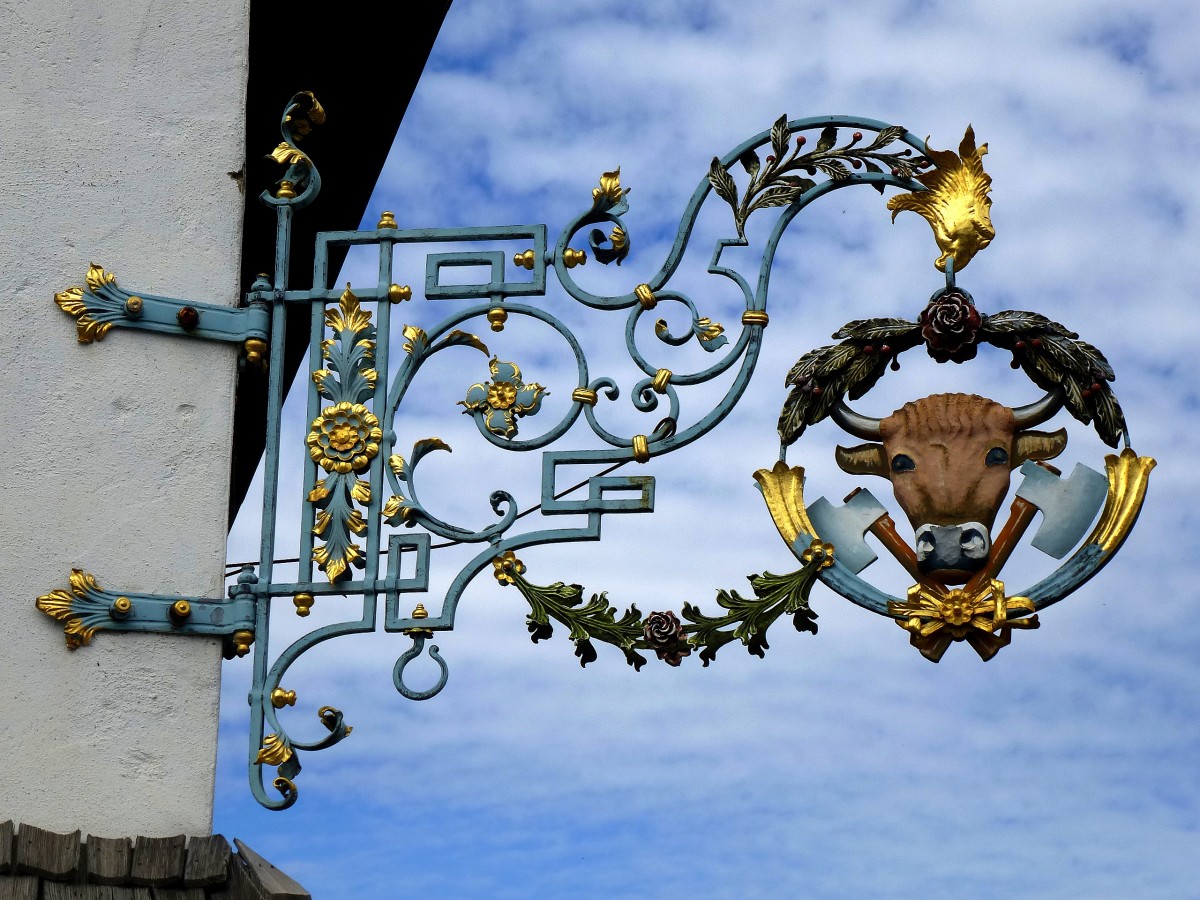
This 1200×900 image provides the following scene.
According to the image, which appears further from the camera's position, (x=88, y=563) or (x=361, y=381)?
(x=361, y=381)

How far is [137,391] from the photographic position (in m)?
5.63

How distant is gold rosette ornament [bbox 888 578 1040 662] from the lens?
17.9 ft

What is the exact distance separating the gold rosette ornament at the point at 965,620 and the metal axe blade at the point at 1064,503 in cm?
17

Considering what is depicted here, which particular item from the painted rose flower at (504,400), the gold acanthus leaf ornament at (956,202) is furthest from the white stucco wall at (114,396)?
the gold acanthus leaf ornament at (956,202)

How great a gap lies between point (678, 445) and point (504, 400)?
474 millimetres

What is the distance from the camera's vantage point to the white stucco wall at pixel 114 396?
209 inches

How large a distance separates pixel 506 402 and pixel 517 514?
0.30 meters

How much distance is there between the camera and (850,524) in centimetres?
564

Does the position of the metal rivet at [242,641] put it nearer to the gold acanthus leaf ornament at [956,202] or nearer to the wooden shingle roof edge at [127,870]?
the wooden shingle roof edge at [127,870]

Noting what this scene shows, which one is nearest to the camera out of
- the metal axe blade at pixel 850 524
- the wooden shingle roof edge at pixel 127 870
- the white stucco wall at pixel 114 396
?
the wooden shingle roof edge at pixel 127 870

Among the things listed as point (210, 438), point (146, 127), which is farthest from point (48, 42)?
point (210, 438)

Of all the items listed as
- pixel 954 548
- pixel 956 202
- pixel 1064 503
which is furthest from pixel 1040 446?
pixel 956 202

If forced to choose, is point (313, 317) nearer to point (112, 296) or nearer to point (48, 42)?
point (112, 296)

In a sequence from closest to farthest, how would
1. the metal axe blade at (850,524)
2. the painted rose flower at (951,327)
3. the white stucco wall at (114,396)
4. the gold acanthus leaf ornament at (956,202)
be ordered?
1. the white stucco wall at (114,396)
2. the metal axe blade at (850,524)
3. the painted rose flower at (951,327)
4. the gold acanthus leaf ornament at (956,202)
